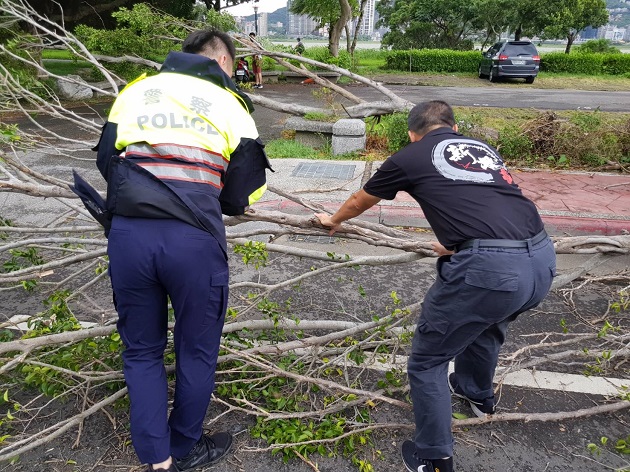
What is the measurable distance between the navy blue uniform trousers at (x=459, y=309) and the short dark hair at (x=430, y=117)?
0.65m

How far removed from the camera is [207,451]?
2340 millimetres

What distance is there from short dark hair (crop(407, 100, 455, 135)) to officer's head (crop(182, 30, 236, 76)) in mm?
934

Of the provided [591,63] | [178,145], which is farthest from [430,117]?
[591,63]

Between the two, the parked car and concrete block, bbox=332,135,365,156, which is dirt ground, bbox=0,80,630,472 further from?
the parked car

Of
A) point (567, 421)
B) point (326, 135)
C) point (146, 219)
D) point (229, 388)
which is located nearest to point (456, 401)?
point (567, 421)

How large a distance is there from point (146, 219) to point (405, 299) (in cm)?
261

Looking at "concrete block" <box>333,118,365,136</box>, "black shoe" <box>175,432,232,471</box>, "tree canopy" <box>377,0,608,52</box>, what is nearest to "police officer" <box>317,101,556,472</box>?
"black shoe" <box>175,432,232,471</box>

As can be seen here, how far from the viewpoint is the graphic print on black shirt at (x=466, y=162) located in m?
2.18

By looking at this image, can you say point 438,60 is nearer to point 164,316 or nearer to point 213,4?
point 213,4

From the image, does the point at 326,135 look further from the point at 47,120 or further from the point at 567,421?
the point at 47,120

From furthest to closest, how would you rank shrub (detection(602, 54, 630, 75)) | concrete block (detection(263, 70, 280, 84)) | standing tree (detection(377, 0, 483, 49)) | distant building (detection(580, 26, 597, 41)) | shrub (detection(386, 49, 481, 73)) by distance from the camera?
1. distant building (detection(580, 26, 597, 41))
2. standing tree (detection(377, 0, 483, 49))
3. shrub (detection(386, 49, 481, 73))
4. shrub (detection(602, 54, 630, 75))
5. concrete block (detection(263, 70, 280, 84))

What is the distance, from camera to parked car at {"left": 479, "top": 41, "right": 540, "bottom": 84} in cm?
2016

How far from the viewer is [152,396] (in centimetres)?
211

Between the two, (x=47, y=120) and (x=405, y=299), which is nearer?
(x=405, y=299)
